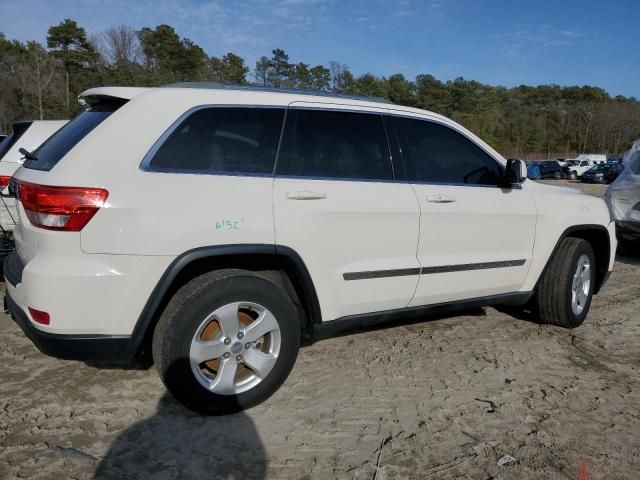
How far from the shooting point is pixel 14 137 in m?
6.10

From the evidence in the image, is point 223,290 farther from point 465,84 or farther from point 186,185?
point 465,84

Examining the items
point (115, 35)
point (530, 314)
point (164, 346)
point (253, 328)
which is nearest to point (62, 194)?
point (164, 346)

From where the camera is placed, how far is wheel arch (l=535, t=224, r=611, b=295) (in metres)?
4.43

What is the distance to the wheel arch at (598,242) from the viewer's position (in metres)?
4.43

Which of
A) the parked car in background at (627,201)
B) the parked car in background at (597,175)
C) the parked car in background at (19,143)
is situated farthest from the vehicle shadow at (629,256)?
the parked car in background at (597,175)

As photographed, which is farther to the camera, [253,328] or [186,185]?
[253,328]

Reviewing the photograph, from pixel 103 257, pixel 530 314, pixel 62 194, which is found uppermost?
pixel 62 194

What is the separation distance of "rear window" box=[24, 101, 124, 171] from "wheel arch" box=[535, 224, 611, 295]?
355cm

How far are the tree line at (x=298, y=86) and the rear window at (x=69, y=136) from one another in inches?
43.0

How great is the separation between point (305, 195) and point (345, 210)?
0.91 feet

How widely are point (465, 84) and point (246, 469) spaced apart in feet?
248

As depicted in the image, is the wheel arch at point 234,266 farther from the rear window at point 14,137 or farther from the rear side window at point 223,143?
the rear window at point 14,137

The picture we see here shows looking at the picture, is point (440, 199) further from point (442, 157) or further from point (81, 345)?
point (81, 345)

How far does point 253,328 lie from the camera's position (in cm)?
289
